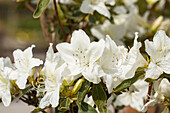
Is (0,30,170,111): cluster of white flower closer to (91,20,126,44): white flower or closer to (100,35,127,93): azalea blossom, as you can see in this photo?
(100,35,127,93): azalea blossom

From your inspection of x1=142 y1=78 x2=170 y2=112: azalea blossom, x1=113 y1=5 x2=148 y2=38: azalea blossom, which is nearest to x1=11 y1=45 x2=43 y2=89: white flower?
x1=142 y1=78 x2=170 y2=112: azalea blossom

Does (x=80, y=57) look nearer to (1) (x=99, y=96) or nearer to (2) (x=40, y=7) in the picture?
(1) (x=99, y=96)

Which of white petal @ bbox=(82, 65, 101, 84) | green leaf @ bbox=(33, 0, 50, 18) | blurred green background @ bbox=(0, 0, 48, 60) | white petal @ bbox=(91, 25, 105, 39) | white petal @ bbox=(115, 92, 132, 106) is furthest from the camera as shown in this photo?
blurred green background @ bbox=(0, 0, 48, 60)

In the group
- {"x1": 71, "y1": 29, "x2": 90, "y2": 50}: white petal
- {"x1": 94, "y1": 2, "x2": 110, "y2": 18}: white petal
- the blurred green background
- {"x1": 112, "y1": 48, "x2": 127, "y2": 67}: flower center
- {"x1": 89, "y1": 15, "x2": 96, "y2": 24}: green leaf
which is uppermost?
{"x1": 94, "y1": 2, "x2": 110, "y2": 18}: white petal

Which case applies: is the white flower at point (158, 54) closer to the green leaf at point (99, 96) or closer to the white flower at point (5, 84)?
the green leaf at point (99, 96)

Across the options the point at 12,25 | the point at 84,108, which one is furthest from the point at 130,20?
the point at 12,25

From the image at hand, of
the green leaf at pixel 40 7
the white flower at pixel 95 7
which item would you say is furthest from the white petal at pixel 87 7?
the green leaf at pixel 40 7

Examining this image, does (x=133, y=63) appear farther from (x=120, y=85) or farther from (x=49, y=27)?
(x=49, y=27)
